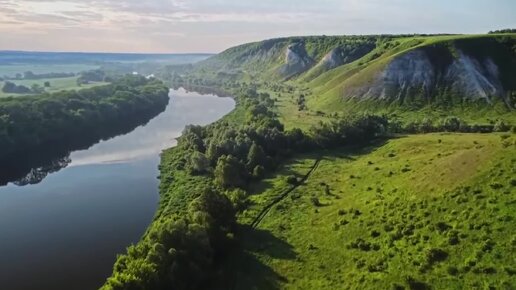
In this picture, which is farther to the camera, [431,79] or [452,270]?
Result: [431,79]

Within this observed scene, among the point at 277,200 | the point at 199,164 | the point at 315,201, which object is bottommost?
the point at 277,200

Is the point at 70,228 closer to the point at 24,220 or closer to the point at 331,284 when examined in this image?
the point at 24,220

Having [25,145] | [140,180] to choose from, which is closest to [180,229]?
[140,180]

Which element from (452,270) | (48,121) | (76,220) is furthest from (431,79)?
(76,220)

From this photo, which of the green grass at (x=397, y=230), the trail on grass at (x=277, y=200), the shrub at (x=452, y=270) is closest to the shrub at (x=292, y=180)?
the trail on grass at (x=277, y=200)

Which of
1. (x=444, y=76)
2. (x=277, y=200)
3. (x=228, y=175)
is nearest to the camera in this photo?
(x=277, y=200)

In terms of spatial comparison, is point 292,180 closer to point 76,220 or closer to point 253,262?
point 253,262

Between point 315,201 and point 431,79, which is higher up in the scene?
point 431,79
